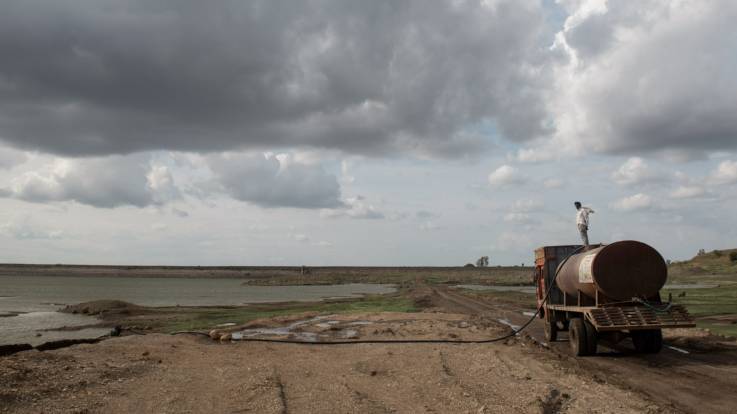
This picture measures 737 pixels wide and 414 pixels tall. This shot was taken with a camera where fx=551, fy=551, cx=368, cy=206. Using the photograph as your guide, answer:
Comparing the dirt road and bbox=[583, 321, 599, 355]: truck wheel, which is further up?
bbox=[583, 321, 599, 355]: truck wheel

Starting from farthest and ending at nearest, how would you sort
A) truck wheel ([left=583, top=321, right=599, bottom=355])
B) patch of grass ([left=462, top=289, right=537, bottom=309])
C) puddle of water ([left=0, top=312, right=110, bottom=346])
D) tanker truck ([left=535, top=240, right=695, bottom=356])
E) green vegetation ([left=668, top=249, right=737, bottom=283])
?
green vegetation ([left=668, top=249, right=737, bottom=283]) < patch of grass ([left=462, top=289, right=537, bottom=309]) < puddle of water ([left=0, top=312, right=110, bottom=346]) < truck wheel ([left=583, top=321, right=599, bottom=355]) < tanker truck ([left=535, top=240, right=695, bottom=356])

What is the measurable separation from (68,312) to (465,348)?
36182mm

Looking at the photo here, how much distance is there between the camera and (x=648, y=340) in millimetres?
15320

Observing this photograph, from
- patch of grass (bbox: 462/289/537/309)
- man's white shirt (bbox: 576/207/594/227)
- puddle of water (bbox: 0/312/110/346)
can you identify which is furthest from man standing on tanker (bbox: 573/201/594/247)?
puddle of water (bbox: 0/312/110/346)

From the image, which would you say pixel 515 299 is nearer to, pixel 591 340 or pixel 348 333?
pixel 348 333

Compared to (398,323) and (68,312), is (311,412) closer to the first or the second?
(398,323)

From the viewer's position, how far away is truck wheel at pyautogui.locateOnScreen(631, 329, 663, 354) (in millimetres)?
15242

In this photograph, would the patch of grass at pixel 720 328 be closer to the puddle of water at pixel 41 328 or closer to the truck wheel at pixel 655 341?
the truck wheel at pixel 655 341

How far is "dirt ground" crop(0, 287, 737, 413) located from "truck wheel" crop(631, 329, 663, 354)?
0.90ft

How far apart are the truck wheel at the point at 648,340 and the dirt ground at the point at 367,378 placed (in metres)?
0.28

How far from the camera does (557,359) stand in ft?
48.5

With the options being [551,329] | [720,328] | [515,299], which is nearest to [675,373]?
[551,329]

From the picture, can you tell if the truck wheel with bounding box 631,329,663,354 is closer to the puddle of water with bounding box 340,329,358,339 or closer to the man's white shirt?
the man's white shirt

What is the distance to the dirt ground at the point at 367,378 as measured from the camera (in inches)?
384
